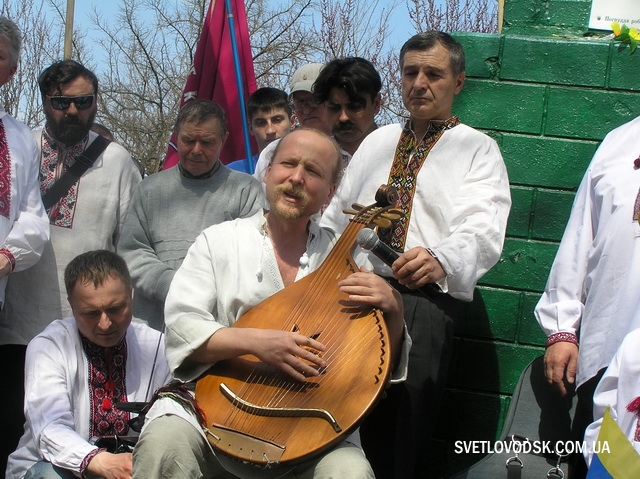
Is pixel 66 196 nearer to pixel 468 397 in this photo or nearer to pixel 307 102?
pixel 307 102

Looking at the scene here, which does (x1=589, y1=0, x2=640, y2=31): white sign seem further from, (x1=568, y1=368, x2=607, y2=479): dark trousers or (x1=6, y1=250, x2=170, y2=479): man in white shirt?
(x1=6, y1=250, x2=170, y2=479): man in white shirt

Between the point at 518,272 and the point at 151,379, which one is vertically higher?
the point at 518,272

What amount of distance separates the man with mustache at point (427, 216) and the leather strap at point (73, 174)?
1.34 meters

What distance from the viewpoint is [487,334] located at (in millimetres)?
4312

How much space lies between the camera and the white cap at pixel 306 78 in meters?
4.95

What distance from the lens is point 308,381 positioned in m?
2.98

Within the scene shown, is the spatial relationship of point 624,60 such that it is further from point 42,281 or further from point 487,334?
point 42,281

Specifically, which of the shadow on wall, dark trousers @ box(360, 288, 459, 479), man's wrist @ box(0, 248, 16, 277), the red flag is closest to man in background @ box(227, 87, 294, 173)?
the red flag

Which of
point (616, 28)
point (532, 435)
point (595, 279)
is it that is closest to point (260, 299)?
point (532, 435)

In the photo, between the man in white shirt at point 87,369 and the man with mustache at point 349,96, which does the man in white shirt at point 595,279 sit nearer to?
the man with mustache at point 349,96

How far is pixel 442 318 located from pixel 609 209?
2.38 ft

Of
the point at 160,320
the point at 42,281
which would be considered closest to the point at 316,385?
the point at 160,320

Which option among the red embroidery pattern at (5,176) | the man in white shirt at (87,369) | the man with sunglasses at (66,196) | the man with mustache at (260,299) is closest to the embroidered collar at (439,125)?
the man with mustache at (260,299)

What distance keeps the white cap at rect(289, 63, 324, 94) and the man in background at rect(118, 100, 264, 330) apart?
1.94 ft
